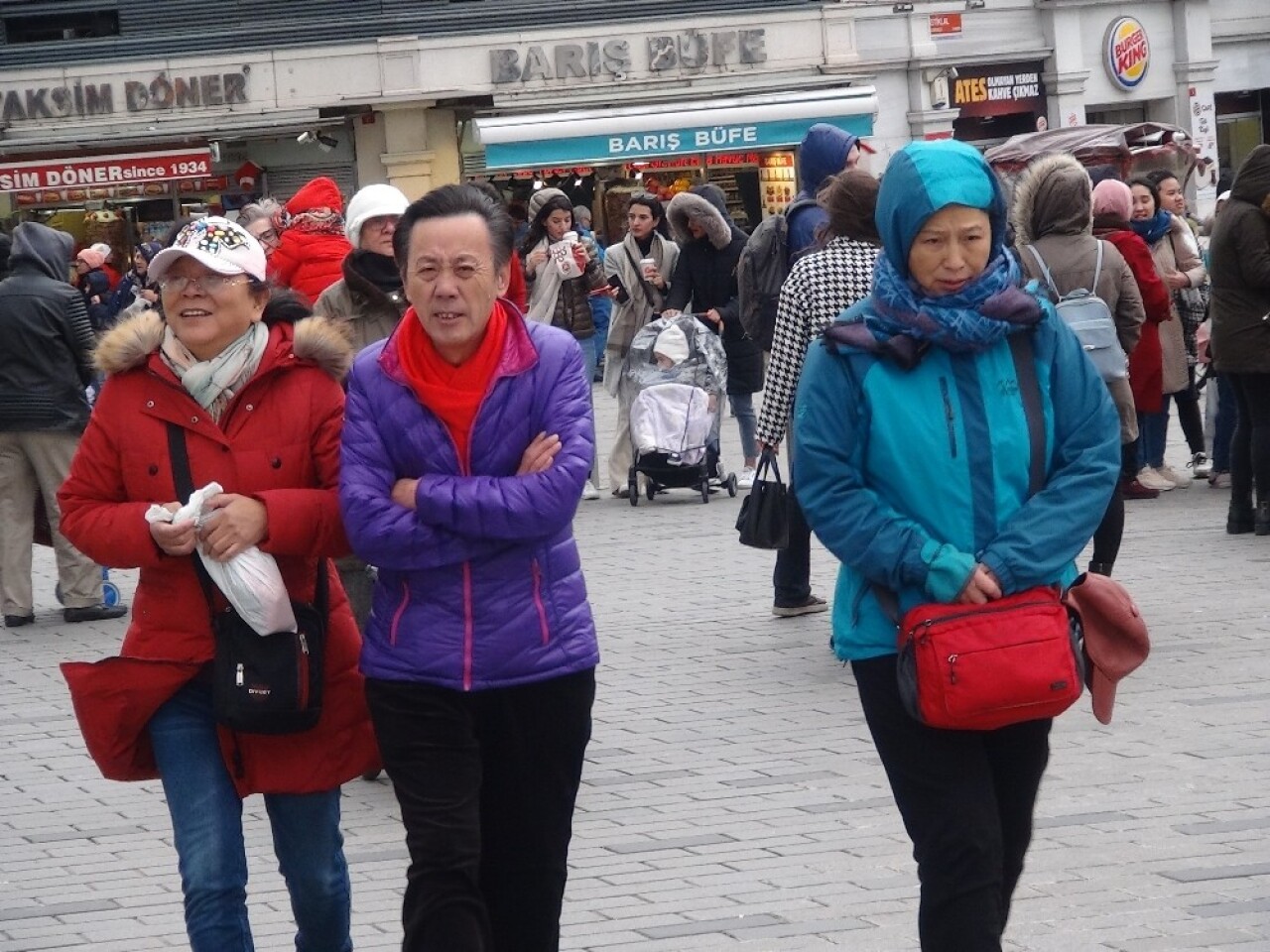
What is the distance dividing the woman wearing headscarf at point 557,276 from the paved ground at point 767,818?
4.62 metres

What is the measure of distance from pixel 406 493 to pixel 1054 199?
201 inches

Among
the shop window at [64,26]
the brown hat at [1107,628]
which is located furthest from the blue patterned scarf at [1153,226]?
the shop window at [64,26]

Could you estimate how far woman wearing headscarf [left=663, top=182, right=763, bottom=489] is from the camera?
14.0 metres

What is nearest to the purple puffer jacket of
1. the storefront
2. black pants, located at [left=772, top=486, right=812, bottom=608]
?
black pants, located at [left=772, top=486, right=812, bottom=608]

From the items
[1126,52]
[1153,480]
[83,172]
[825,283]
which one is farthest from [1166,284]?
[1126,52]

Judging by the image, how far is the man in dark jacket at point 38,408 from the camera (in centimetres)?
1097

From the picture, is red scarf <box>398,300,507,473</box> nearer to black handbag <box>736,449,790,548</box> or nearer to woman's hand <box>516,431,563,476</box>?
woman's hand <box>516,431,563,476</box>

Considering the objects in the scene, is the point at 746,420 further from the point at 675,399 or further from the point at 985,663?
the point at 985,663

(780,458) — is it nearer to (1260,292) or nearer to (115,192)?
(1260,292)

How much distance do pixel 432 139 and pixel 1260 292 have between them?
856 inches

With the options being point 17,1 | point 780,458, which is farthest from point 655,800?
point 17,1

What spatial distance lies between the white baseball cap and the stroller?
9.24 m

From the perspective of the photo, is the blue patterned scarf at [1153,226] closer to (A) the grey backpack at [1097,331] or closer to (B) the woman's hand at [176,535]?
(A) the grey backpack at [1097,331]

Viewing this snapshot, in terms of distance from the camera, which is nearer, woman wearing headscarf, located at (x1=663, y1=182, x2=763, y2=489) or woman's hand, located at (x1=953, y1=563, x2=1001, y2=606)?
woman's hand, located at (x1=953, y1=563, x2=1001, y2=606)
